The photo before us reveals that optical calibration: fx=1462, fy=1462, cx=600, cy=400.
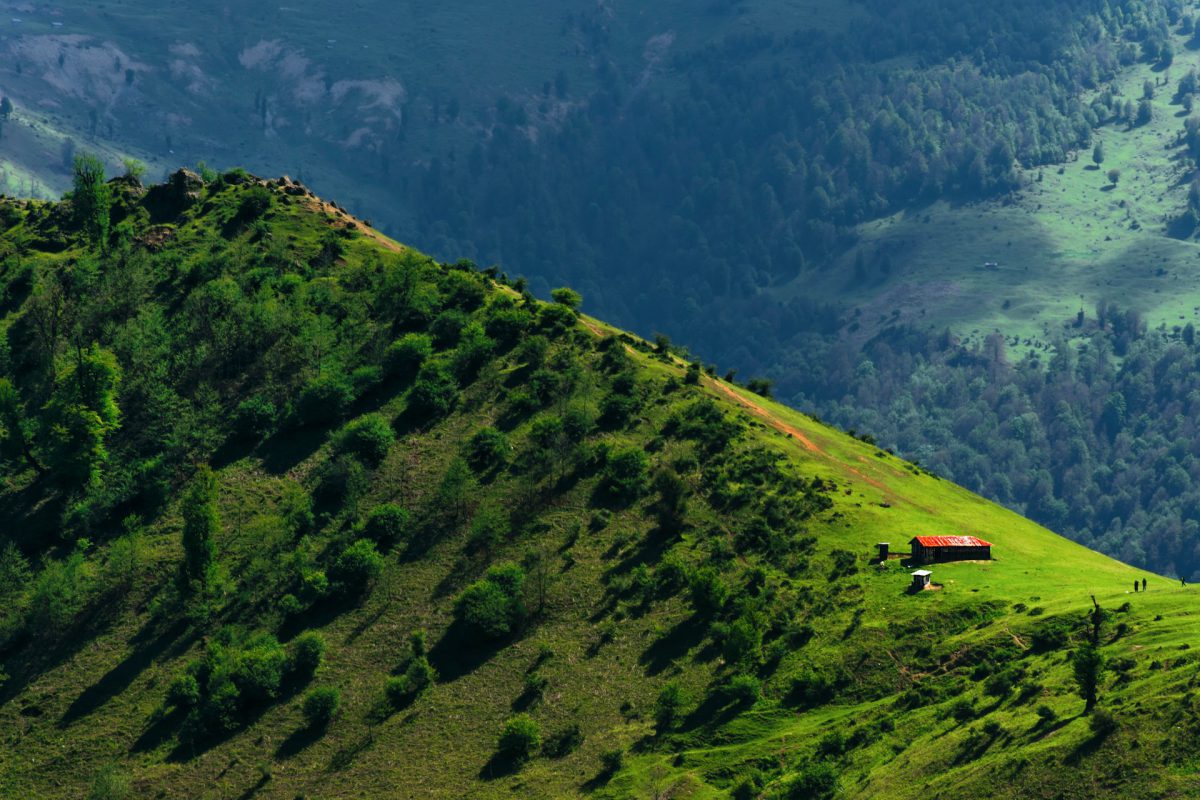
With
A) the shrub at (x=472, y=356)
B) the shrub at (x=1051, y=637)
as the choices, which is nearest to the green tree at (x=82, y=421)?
the shrub at (x=472, y=356)

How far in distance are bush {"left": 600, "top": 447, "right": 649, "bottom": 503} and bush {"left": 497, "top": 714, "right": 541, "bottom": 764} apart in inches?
1499

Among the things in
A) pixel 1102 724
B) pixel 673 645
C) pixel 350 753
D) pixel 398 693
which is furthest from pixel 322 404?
pixel 1102 724

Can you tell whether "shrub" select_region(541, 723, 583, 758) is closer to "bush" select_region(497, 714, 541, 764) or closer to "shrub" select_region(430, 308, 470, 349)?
"bush" select_region(497, 714, 541, 764)

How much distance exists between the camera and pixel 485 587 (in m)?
149

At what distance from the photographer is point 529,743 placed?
13000cm

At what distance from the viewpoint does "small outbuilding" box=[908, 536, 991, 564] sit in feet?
489

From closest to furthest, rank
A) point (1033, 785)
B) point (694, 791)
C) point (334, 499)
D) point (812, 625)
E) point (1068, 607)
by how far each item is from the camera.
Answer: point (1033, 785) → point (694, 791) → point (1068, 607) → point (812, 625) → point (334, 499)

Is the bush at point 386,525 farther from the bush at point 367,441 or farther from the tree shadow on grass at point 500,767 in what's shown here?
the tree shadow on grass at point 500,767

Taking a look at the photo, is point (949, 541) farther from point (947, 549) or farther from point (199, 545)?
point (199, 545)

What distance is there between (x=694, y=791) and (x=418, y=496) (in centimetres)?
5794

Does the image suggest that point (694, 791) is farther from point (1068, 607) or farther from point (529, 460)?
point (529, 460)

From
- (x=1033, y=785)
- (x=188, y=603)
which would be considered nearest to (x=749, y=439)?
(x=188, y=603)

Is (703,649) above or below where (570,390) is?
below

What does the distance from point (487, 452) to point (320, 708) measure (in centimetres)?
4214
